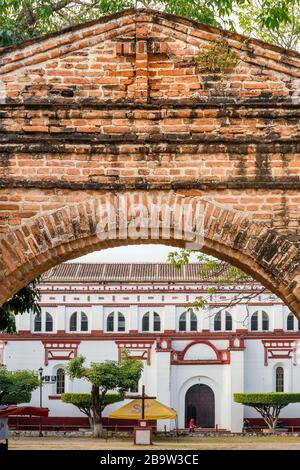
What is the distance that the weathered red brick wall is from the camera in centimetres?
797

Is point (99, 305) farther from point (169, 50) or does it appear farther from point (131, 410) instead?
point (169, 50)

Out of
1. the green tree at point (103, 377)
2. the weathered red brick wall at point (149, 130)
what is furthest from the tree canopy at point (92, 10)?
the green tree at point (103, 377)

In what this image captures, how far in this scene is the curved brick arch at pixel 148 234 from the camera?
790cm

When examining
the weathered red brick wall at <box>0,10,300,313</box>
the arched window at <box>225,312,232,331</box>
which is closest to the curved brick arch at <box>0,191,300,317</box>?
the weathered red brick wall at <box>0,10,300,313</box>

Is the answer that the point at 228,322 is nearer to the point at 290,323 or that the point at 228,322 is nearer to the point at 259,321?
the point at 259,321

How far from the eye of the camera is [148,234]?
26.2 ft

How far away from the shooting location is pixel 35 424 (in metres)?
35.5

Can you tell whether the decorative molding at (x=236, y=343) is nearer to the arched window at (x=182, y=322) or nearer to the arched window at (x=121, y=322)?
the arched window at (x=182, y=322)

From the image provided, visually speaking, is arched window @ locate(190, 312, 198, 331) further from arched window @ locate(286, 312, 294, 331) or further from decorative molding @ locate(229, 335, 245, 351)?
arched window @ locate(286, 312, 294, 331)

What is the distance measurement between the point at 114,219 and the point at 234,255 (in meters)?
1.11

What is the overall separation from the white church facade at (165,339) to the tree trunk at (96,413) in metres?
3.02

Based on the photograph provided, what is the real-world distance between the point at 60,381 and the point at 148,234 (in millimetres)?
30052

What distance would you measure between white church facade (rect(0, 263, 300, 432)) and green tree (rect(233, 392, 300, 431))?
2.38 ft
